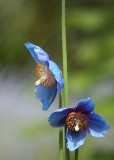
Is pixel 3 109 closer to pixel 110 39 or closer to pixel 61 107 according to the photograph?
pixel 110 39

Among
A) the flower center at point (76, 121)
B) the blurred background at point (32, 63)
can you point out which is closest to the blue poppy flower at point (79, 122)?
the flower center at point (76, 121)

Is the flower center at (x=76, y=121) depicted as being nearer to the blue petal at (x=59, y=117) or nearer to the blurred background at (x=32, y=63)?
the blue petal at (x=59, y=117)

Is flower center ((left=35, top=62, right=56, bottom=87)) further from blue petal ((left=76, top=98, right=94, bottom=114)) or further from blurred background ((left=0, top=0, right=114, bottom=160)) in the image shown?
blurred background ((left=0, top=0, right=114, bottom=160))

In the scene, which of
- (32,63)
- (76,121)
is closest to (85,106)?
(76,121)

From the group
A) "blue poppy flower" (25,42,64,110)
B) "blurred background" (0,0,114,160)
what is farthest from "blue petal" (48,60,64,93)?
"blurred background" (0,0,114,160)

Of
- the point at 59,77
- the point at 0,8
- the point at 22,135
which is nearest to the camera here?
the point at 59,77

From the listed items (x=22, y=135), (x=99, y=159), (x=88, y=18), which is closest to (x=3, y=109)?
(x=22, y=135)
